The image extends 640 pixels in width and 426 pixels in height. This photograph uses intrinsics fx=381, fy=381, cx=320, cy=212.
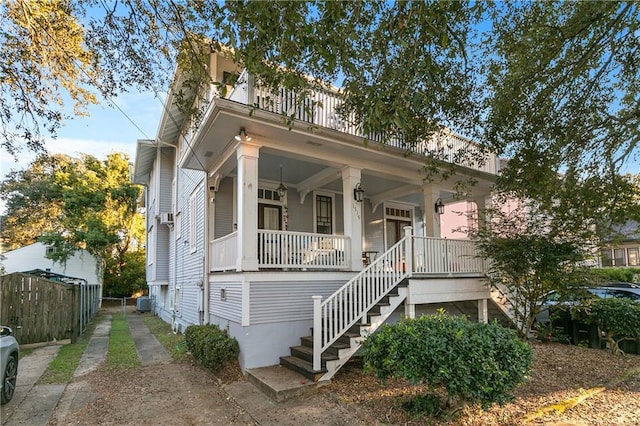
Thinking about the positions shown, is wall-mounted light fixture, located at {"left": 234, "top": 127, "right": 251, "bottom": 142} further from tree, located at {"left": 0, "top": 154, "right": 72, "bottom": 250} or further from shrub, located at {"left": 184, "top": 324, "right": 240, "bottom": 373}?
tree, located at {"left": 0, "top": 154, "right": 72, "bottom": 250}

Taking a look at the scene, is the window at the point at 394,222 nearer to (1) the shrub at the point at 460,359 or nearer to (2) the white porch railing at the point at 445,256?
(2) the white porch railing at the point at 445,256

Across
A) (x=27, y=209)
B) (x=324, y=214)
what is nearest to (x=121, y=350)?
(x=324, y=214)

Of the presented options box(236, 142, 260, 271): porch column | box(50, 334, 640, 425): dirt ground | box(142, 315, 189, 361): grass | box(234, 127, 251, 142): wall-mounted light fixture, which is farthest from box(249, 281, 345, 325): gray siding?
box(142, 315, 189, 361): grass

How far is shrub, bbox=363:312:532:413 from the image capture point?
416cm

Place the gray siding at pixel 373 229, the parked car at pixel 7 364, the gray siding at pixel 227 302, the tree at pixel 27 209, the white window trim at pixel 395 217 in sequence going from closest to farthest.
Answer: the parked car at pixel 7 364 → the gray siding at pixel 227 302 → the gray siding at pixel 373 229 → the white window trim at pixel 395 217 → the tree at pixel 27 209

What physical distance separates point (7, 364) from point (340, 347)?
4.92 metres

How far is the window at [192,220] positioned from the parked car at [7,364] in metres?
5.37

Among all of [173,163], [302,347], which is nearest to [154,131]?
[173,163]

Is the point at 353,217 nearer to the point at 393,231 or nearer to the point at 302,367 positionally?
the point at 302,367

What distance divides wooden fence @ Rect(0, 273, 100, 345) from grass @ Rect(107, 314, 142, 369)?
127cm

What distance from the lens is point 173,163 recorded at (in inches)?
621

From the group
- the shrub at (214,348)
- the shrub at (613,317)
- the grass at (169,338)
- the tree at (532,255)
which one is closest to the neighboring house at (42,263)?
the grass at (169,338)

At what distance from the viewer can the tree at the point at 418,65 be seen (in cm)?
428

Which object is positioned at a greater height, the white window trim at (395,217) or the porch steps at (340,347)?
the white window trim at (395,217)
